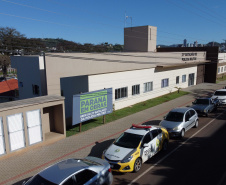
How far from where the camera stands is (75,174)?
6648 mm

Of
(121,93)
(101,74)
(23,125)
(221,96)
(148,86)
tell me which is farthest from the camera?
(148,86)

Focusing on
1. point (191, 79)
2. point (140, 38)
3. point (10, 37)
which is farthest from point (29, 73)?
point (10, 37)

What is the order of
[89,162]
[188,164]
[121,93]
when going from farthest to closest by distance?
1. [121,93]
2. [188,164]
3. [89,162]

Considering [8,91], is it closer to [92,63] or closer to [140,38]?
[92,63]

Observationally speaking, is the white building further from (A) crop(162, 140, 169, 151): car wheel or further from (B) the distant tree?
(B) the distant tree

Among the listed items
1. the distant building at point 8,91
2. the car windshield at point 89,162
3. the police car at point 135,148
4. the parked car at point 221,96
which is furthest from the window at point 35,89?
the parked car at point 221,96

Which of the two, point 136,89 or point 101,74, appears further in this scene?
point 136,89

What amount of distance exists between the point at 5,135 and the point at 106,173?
544 cm

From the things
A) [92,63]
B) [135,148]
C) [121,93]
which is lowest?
[135,148]

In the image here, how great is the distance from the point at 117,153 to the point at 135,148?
0.81m

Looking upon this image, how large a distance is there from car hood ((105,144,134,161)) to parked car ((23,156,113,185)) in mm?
1243

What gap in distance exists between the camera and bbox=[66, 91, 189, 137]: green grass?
14750 mm

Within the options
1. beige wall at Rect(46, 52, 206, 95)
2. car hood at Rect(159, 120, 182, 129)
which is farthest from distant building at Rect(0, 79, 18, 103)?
car hood at Rect(159, 120, 182, 129)

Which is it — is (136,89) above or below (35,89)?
below
